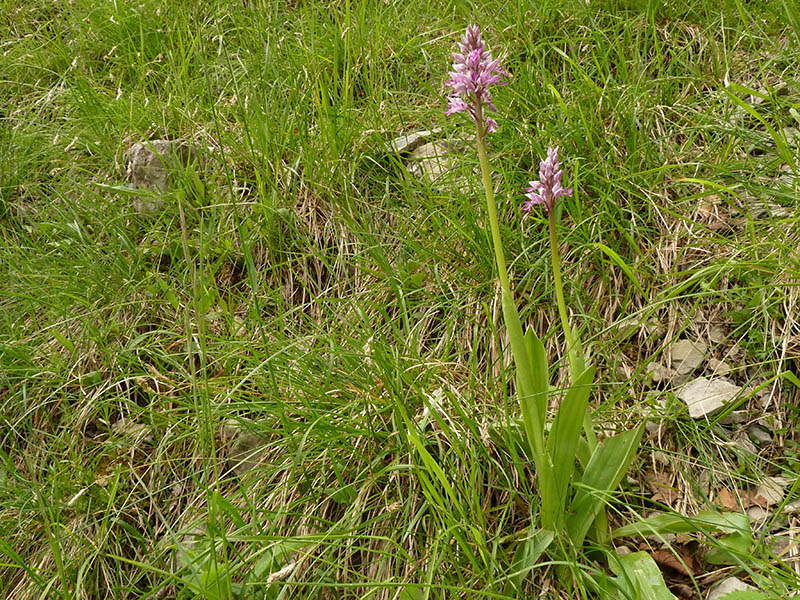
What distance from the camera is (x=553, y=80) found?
8.87ft

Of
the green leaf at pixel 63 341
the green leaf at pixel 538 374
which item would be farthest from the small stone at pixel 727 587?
the green leaf at pixel 63 341

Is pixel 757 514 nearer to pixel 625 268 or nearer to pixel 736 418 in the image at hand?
pixel 736 418

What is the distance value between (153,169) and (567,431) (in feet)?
7.26

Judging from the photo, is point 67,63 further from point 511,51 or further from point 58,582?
point 58,582

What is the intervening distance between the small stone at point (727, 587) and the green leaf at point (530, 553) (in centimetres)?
42

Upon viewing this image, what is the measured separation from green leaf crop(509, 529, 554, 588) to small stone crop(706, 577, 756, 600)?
418 millimetres

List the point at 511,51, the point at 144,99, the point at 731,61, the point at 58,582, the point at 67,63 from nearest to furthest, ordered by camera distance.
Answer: the point at 58,582
the point at 731,61
the point at 511,51
the point at 144,99
the point at 67,63

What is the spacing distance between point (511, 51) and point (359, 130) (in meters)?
0.75

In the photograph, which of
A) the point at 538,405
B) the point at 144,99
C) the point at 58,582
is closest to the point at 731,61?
the point at 538,405

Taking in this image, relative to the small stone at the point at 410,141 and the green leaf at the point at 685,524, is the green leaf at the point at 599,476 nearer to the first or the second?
the green leaf at the point at 685,524

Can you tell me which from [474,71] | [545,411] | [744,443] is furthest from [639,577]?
[474,71]

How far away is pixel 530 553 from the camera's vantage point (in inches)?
62.7

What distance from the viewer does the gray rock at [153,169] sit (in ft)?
9.43

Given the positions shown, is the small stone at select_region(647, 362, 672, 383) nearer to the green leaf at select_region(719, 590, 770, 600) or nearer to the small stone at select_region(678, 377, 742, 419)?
the small stone at select_region(678, 377, 742, 419)
